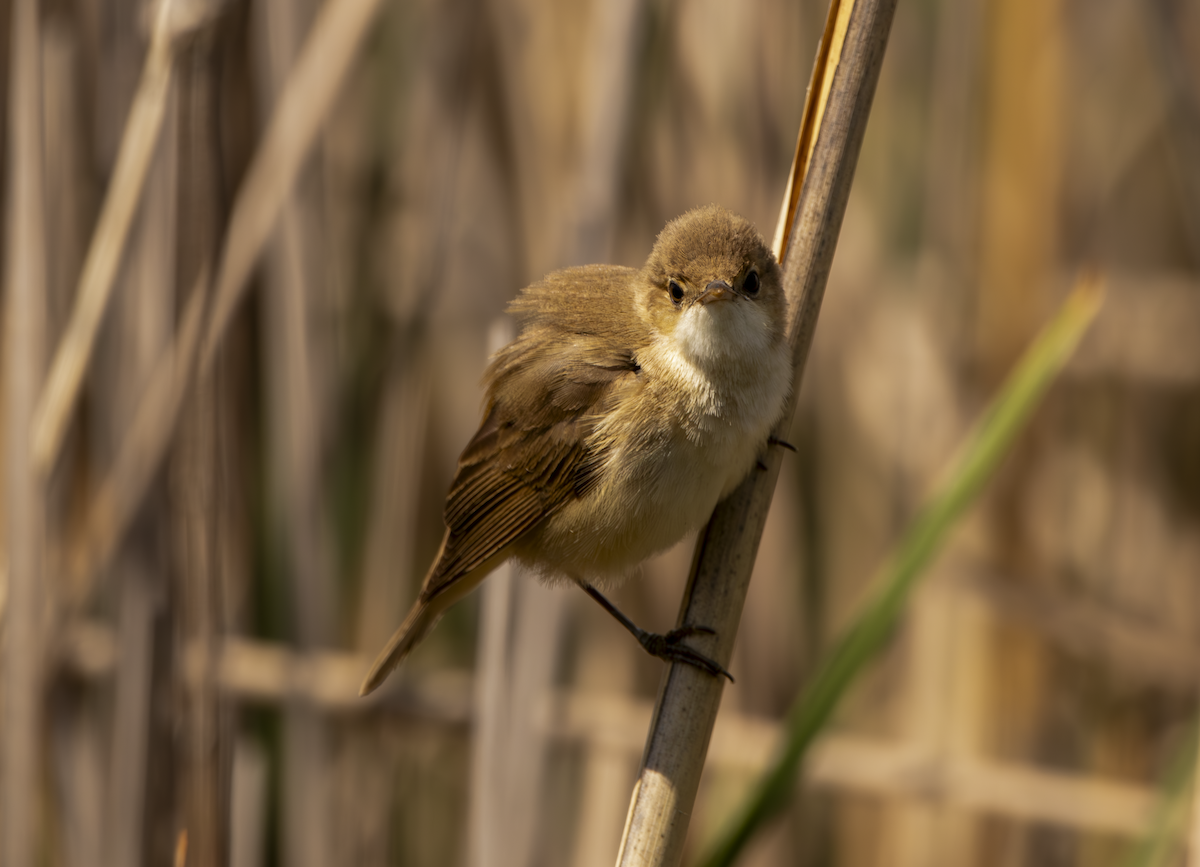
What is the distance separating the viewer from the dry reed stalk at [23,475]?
6.53 feet

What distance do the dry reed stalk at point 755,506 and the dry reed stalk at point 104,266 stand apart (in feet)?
3.26

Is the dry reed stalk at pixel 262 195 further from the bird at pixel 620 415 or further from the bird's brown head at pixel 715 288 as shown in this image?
the bird's brown head at pixel 715 288

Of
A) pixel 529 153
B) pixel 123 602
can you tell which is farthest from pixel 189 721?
pixel 529 153

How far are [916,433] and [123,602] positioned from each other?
6.52 feet

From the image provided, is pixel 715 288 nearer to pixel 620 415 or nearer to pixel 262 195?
→ pixel 620 415

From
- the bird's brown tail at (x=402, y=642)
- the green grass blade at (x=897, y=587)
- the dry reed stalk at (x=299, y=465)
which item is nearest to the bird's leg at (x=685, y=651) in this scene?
the green grass blade at (x=897, y=587)

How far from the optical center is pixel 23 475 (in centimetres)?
202

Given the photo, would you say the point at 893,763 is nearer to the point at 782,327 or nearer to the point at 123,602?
the point at 782,327

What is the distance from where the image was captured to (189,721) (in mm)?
1725

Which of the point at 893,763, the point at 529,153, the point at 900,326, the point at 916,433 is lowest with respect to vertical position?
the point at 893,763

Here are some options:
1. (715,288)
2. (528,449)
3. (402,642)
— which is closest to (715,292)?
(715,288)

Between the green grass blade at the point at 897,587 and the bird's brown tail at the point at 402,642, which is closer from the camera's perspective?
the green grass blade at the point at 897,587

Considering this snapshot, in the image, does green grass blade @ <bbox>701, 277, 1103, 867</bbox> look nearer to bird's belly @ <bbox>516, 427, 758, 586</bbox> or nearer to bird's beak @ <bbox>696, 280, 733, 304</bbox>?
bird's belly @ <bbox>516, 427, 758, 586</bbox>

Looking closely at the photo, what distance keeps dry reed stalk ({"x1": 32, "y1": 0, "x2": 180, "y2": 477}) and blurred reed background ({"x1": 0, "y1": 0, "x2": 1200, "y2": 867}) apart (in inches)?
0.5
